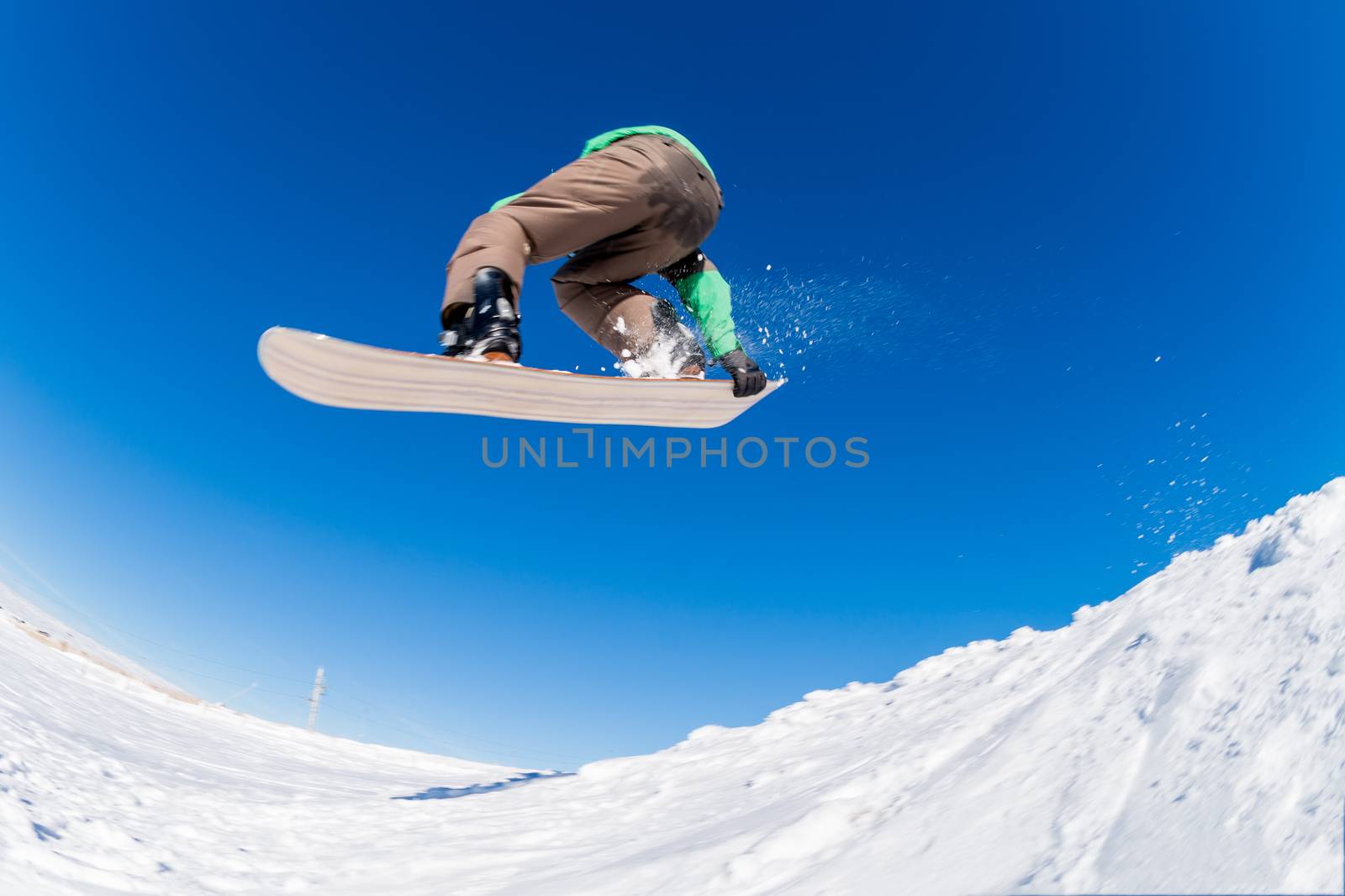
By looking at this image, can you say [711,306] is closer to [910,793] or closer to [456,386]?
[456,386]

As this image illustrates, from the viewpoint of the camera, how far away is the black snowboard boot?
2799mm

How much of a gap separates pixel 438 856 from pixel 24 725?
2.92 m

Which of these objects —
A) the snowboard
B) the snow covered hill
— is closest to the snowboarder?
the snowboard

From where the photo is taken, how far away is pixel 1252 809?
120 centimetres

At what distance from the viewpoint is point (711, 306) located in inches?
158

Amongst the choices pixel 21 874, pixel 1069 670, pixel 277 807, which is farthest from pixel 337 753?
pixel 1069 670

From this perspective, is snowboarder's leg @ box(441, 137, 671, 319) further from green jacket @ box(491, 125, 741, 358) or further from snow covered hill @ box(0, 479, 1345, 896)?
snow covered hill @ box(0, 479, 1345, 896)

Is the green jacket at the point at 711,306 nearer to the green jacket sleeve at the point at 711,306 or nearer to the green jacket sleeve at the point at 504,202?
the green jacket sleeve at the point at 711,306

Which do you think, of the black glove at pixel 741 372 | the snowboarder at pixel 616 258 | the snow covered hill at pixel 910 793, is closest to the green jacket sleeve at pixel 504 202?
the snowboarder at pixel 616 258

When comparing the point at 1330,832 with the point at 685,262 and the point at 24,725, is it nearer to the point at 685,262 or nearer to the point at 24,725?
the point at 685,262

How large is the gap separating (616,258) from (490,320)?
109 centimetres

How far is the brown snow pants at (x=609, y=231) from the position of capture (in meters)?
2.89

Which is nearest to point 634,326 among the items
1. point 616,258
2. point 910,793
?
point 616,258

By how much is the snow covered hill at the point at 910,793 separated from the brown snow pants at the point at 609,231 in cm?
254
